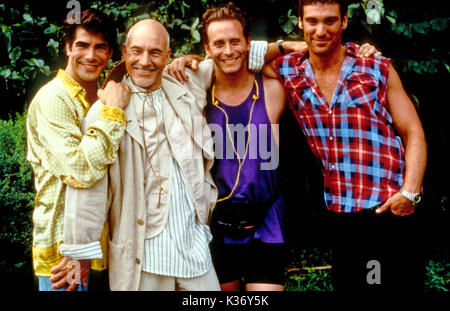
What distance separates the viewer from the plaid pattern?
326 cm

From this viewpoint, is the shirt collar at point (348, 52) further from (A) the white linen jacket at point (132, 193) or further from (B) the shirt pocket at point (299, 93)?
(A) the white linen jacket at point (132, 193)

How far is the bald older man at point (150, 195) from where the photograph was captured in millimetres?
2867

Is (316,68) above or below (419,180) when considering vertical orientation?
above

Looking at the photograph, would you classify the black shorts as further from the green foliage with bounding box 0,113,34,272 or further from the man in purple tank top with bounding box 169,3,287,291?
the green foliage with bounding box 0,113,34,272

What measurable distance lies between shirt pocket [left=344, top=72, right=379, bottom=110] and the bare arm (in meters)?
0.13

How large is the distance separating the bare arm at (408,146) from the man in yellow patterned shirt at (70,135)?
5.85 ft

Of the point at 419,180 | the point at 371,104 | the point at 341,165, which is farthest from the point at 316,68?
the point at 419,180

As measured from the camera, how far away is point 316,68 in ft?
11.1

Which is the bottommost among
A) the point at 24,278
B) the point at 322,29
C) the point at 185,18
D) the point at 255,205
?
the point at 24,278

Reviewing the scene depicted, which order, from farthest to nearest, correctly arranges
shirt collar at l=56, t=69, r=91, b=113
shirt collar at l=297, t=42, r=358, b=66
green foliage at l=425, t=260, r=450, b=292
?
green foliage at l=425, t=260, r=450, b=292 < shirt collar at l=297, t=42, r=358, b=66 < shirt collar at l=56, t=69, r=91, b=113

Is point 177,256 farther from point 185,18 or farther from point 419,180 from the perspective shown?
point 185,18

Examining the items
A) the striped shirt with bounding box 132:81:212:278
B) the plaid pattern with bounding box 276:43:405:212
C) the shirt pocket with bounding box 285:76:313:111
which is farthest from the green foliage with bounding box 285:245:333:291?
the shirt pocket with bounding box 285:76:313:111

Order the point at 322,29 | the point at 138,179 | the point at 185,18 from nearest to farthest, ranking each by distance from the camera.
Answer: the point at 138,179 < the point at 322,29 < the point at 185,18
